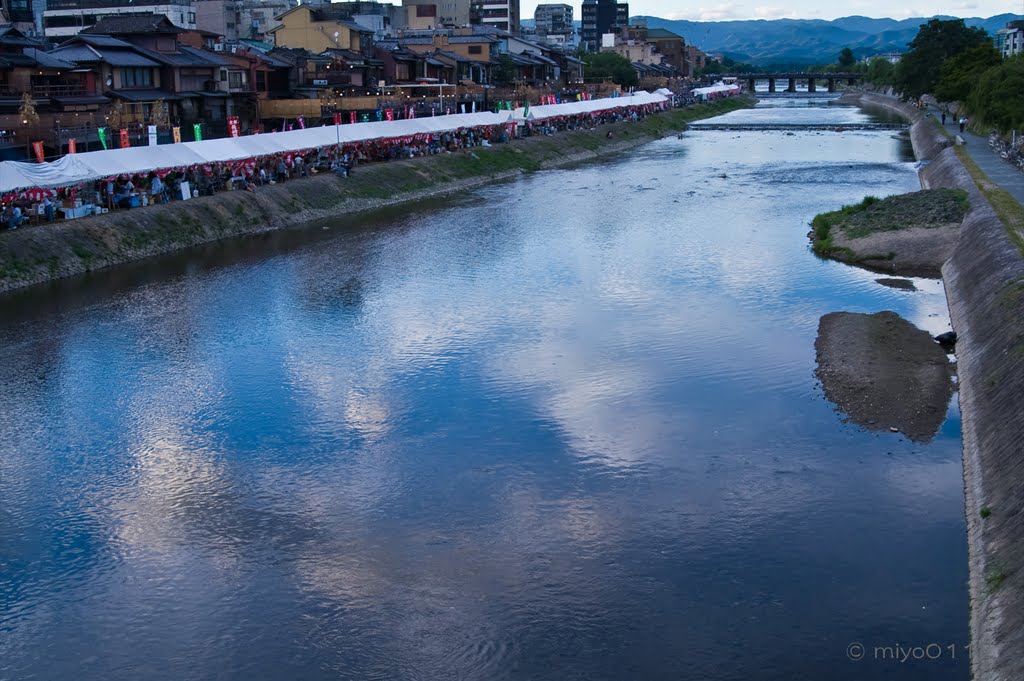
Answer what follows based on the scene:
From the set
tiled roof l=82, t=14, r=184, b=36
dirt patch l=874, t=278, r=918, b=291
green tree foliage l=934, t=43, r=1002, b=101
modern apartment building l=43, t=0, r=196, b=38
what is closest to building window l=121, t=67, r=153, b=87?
tiled roof l=82, t=14, r=184, b=36

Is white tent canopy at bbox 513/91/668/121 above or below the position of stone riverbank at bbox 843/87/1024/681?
above

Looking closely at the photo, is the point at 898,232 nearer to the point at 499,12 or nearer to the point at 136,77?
the point at 136,77

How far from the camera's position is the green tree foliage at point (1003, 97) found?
42406mm

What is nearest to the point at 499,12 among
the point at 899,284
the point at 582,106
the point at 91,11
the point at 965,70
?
the point at 91,11

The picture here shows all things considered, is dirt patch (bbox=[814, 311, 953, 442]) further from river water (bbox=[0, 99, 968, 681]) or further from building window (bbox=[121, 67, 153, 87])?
building window (bbox=[121, 67, 153, 87])

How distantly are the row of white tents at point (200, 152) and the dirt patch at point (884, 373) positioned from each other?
20.7 metres

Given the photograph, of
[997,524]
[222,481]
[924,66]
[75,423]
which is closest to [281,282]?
[75,423]

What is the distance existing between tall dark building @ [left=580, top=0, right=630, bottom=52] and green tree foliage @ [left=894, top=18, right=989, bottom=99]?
105 meters

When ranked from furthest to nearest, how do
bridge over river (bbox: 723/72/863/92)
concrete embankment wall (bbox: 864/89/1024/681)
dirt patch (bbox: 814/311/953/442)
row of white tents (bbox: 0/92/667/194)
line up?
bridge over river (bbox: 723/72/863/92), row of white tents (bbox: 0/92/667/194), dirt patch (bbox: 814/311/953/442), concrete embankment wall (bbox: 864/89/1024/681)

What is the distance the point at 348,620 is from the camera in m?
11.6

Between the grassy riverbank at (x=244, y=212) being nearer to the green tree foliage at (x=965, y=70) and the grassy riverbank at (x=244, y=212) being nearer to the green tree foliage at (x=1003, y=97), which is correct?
the green tree foliage at (x=1003, y=97)

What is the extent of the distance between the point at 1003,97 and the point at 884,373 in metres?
30.1

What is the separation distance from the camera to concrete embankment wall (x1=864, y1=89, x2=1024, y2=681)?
10.6 m

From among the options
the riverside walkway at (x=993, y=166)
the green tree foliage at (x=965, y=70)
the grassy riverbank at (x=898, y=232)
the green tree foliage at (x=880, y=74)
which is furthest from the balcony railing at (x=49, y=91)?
the green tree foliage at (x=880, y=74)
